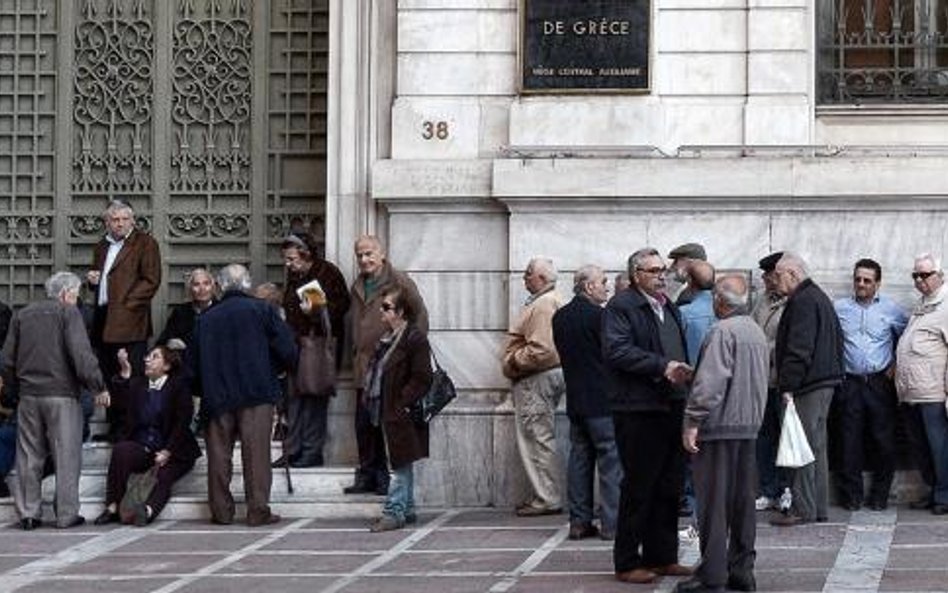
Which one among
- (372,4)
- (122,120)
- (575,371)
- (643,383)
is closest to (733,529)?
(643,383)

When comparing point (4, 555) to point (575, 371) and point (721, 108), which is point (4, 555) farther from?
point (721, 108)

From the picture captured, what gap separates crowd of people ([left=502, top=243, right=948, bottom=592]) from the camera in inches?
520

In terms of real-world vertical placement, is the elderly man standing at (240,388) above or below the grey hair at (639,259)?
below

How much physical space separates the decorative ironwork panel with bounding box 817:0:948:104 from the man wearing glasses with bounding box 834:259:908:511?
1832 millimetres

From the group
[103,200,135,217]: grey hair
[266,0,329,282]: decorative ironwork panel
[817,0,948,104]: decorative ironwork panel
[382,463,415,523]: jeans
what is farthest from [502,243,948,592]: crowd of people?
[103,200,135,217]: grey hair

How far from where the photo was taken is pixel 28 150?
19672mm

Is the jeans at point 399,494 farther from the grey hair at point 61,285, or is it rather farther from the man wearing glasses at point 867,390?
the man wearing glasses at point 867,390

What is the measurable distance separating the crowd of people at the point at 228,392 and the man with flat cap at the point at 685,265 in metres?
1.88

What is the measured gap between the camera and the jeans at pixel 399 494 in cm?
1650

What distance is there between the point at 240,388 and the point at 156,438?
3.02 ft

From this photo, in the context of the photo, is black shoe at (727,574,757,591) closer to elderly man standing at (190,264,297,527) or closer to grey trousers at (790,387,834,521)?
grey trousers at (790,387,834,521)

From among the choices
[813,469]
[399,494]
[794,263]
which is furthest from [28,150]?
[813,469]

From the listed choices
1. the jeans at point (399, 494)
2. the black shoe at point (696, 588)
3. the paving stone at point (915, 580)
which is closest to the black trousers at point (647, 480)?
the black shoe at point (696, 588)

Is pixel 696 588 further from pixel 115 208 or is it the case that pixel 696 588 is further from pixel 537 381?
pixel 115 208
